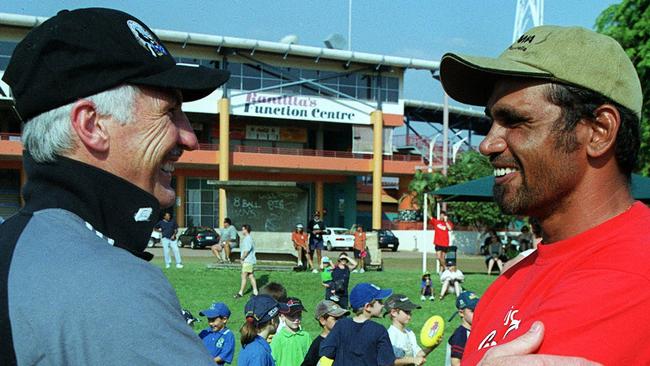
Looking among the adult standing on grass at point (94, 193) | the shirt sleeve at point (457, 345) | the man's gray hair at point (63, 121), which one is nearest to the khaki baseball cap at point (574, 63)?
the adult standing on grass at point (94, 193)

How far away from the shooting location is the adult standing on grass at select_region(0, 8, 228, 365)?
1183 millimetres

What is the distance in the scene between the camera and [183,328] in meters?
1.27

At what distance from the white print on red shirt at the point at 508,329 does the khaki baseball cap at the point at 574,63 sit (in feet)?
1.94

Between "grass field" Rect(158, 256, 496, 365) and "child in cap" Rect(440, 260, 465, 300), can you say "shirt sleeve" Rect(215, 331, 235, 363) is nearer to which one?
"grass field" Rect(158, 256, 496, 365)

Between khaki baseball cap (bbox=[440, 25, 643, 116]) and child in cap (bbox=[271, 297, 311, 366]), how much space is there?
619 centimetres

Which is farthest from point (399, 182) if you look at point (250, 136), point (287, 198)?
point (287, 198)

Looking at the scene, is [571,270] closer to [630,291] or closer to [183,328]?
[630,291]

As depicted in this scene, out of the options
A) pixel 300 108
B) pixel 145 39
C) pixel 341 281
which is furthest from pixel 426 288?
pixel 300 108

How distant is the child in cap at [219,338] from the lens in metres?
7.32

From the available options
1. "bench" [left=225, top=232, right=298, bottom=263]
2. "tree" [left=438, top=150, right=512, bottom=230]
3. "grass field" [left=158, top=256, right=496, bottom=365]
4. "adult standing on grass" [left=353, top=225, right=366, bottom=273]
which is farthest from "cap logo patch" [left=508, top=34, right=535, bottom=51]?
"tree" [left=438, top=150, right=512, bottom=230]

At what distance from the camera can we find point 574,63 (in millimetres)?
1772

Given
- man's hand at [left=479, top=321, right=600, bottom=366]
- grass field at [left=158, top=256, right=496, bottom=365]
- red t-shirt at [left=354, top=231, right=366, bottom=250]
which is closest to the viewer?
man's hand at [left=479, top=321, right=600, bottom=366]

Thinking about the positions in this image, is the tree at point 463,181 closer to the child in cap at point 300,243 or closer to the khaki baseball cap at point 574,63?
the child in cap at point 300,243

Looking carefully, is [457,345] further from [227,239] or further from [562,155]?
[227,239]
